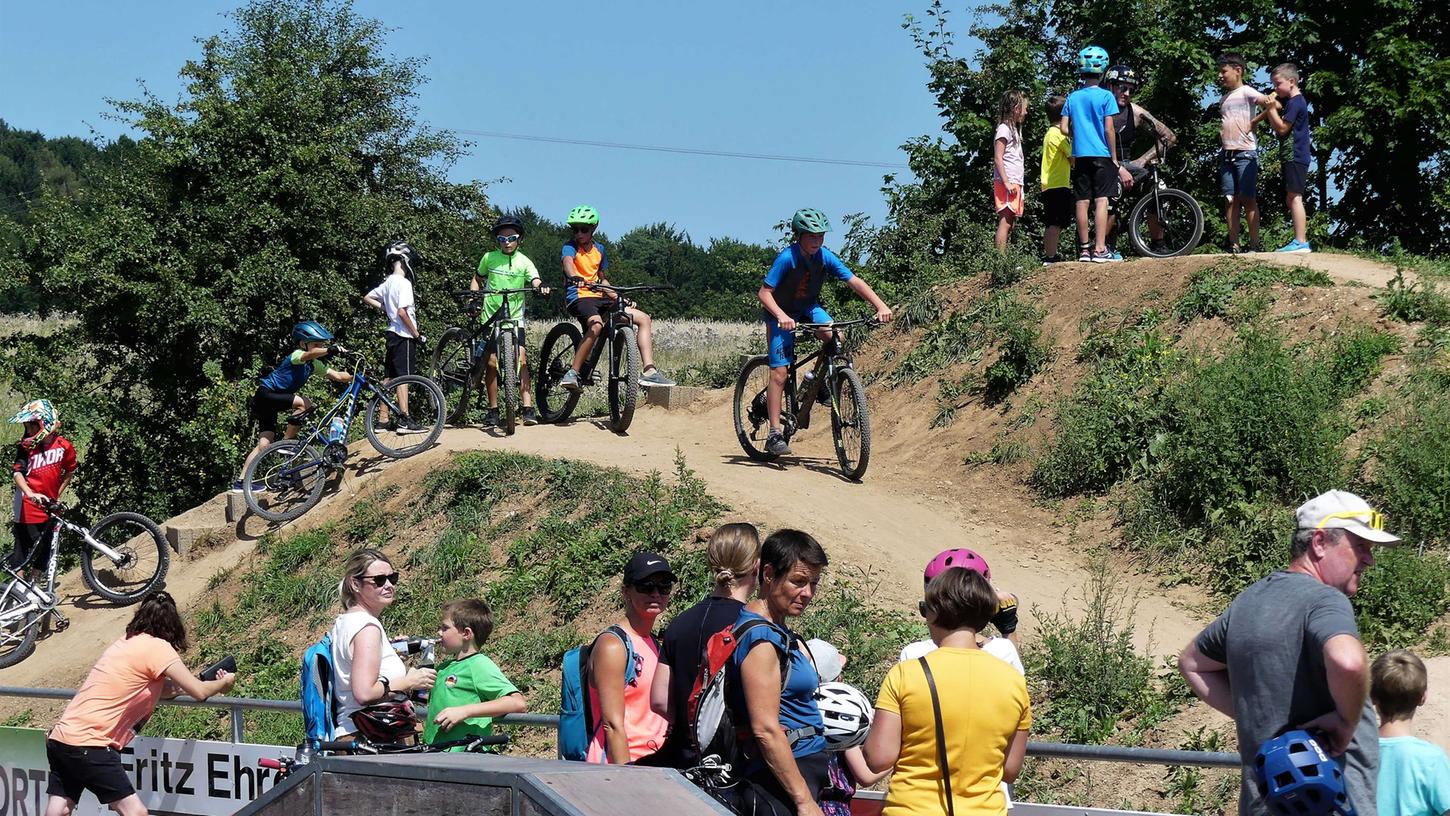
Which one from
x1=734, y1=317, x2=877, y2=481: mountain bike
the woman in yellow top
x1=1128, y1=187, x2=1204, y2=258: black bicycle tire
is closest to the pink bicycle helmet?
the woman in yellow top

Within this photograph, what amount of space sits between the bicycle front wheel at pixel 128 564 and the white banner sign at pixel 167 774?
5.83 m

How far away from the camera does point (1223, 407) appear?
10625mm

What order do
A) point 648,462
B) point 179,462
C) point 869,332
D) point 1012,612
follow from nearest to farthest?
point 1012,612
point 648,462
point 869,332
point 179,462

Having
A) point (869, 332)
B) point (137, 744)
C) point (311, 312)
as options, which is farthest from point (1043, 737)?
point (311, 312)

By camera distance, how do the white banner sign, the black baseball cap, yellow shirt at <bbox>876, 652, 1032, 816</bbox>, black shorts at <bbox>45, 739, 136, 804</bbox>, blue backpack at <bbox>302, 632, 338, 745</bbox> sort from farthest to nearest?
the white banner sign → black shorts at <bbox>45, 739, 136, 804</bbox> → blue backpack at <bbox>302, 632, 338, 745</bbox> → the black baseball cap → yellow shirt at <bbox>876, 652, 1032, 816</bbox>

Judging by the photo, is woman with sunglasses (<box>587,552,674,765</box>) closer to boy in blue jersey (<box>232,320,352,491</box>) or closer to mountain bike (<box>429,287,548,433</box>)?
mountain bike (<box>429,287,548,433</box>)

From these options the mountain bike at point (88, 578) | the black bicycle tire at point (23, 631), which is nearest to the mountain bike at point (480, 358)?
the mountain bike at point (88, 578)

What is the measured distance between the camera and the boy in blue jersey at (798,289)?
11055 mm

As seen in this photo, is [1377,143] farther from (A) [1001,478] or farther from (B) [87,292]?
(B) [87,292]

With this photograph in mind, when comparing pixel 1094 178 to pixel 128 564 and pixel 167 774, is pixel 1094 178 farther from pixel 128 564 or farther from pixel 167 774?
pixel 167 774

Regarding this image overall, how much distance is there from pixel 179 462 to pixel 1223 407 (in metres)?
15.0

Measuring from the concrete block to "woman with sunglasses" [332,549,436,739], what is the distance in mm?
10040

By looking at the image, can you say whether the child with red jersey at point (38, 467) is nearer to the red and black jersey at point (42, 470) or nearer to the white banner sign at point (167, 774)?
the red and black jersey at point (42, 470)

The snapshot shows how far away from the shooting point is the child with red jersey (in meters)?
12.8
